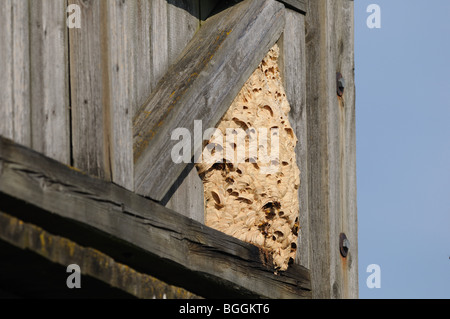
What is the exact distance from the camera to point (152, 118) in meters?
4.39

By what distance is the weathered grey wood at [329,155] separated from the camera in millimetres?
5590

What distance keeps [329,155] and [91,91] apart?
83.6 inches

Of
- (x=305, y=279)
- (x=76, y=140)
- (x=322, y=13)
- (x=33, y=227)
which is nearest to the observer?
(x=33, y=227)

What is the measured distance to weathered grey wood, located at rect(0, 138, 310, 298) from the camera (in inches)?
133

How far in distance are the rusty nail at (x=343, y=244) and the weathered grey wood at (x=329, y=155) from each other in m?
0.03

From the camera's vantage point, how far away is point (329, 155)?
5.67m

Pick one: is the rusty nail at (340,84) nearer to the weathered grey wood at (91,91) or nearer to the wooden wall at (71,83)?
the wooden wall at (71,83)

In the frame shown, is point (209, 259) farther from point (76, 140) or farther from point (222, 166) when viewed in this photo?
point (76, 140)

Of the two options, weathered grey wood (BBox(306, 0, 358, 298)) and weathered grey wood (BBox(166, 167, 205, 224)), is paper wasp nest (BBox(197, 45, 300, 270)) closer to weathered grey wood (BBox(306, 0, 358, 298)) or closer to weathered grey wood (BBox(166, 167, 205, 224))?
weathered grey wood (BBox(166, 167, 205, 224))

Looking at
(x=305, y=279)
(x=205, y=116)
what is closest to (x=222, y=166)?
(x=205, y=116)

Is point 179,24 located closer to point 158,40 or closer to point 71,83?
point 158,40

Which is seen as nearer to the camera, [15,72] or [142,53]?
[15,72]

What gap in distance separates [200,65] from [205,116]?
10.7 inches

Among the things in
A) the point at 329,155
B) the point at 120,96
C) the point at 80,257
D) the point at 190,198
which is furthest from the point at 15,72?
the point at 329,155
